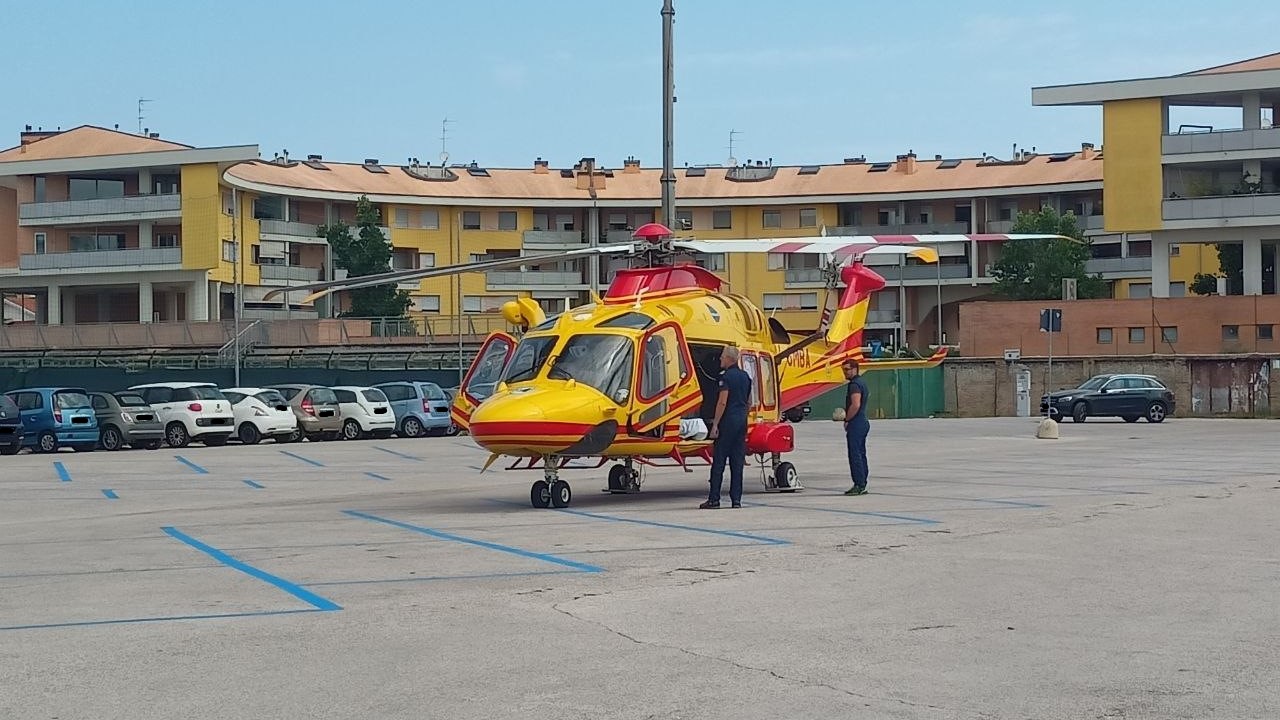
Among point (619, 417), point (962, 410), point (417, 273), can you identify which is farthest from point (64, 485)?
point (962, 410)

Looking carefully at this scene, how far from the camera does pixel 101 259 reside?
6956 cm

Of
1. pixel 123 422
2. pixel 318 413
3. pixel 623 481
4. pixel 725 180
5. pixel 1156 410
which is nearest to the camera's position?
pixel 623 481

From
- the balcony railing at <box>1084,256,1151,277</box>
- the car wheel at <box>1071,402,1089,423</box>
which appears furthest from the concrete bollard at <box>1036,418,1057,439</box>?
the balcony railing at <box>1084,256,1151,277</box>

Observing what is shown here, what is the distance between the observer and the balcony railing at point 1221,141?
185 feet

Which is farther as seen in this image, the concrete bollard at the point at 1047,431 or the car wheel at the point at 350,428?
the car wheel at the point at 350,428

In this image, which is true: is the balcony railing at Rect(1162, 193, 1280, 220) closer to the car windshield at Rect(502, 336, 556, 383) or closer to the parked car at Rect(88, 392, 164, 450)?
the parked car at Rect(88, 392, 164, 450)

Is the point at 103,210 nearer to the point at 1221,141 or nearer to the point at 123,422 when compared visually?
the point at 123,422

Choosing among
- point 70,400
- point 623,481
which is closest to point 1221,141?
point 70,400

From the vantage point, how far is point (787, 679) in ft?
24.8

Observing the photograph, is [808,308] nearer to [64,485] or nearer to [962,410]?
[962,410]

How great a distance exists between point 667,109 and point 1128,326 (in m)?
36.0

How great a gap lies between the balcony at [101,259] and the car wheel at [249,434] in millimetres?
33582

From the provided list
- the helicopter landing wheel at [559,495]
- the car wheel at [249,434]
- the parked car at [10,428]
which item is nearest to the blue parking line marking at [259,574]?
the helicopter landing wheel at [559,495]

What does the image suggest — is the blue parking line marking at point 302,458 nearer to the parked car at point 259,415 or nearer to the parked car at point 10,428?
the parked car at point 259,415
